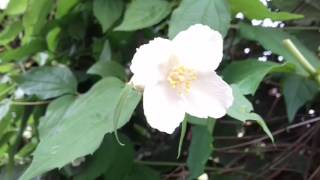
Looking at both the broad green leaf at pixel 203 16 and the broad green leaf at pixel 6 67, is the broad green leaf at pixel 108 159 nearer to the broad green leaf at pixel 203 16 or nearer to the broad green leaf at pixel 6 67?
the broad green leaf at pixel 203 16

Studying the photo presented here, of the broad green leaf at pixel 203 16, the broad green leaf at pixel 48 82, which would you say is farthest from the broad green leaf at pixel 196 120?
the broad green leaf at pixel 48 82

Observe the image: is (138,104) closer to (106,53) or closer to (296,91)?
(106,53)

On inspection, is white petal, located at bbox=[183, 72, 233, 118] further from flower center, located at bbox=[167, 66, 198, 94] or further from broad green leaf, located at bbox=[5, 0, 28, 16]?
broad green leaf, located at bbox=[5, 0, 28, 16]

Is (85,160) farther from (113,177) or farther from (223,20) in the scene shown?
(223,20)

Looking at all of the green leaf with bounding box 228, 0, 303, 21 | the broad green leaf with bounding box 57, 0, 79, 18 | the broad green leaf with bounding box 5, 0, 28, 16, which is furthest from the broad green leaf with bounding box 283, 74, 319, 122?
the broad green leaf with bounding box 5, 0, 28, 16

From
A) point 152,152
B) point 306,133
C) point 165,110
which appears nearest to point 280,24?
point 306,133
